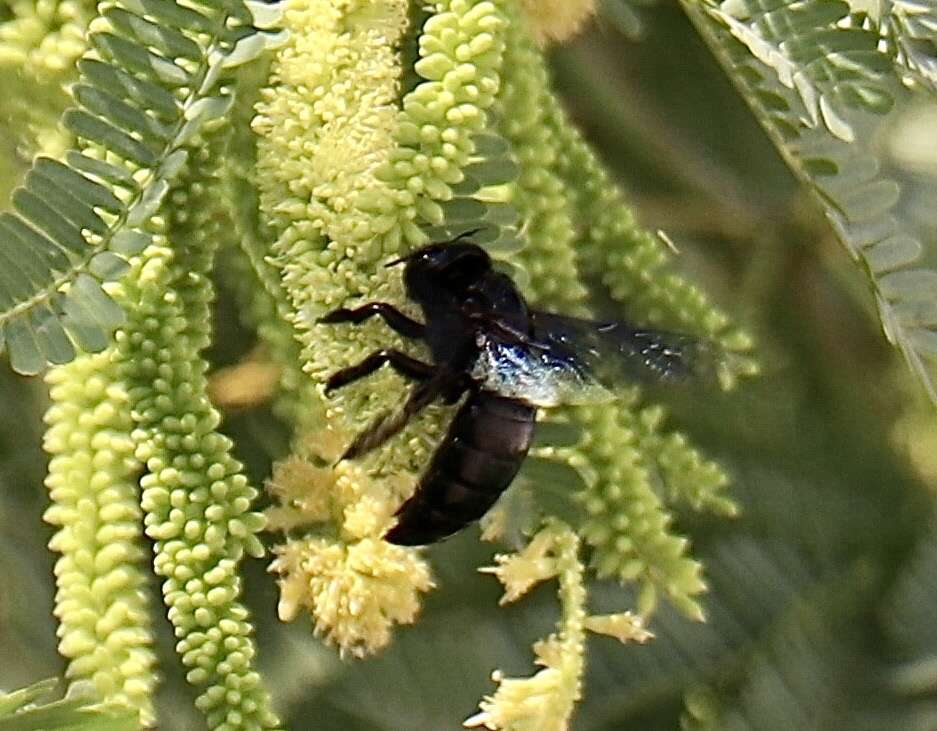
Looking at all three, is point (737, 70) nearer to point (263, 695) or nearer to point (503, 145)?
point (503, 145)

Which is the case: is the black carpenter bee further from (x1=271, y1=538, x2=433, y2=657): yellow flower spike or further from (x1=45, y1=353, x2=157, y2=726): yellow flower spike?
(x1=45, y1=353, x2=157, y2=726): yellow flower spike

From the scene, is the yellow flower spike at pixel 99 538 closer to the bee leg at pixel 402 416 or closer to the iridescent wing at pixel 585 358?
the bee leg at pixel 402 416

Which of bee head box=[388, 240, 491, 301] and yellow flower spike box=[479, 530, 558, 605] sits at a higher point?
bee head box=[388, 240, 491, 301]

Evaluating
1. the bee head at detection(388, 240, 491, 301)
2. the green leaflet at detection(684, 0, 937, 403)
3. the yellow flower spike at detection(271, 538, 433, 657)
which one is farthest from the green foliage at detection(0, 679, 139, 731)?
the green leaflet at detection(684, 0, 937, 403)

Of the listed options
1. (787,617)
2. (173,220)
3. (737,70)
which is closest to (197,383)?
(173,220)

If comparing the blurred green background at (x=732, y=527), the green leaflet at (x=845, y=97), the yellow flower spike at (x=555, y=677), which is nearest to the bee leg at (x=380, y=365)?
the yellow flower spike at (x=555, y=677)

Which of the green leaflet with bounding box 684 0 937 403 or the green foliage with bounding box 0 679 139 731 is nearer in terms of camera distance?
the green foliage with bounding box 0 679 139 731
